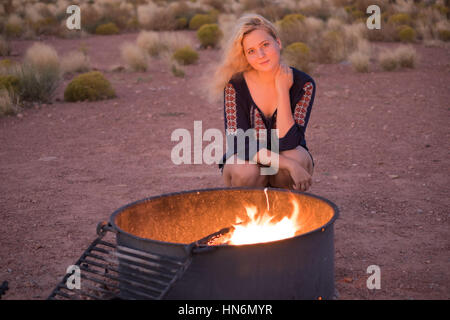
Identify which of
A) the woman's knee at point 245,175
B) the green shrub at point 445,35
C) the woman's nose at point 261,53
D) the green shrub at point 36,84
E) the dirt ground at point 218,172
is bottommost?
the dirt ground at point 218,172

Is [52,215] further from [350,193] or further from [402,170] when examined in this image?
→ [402,170]

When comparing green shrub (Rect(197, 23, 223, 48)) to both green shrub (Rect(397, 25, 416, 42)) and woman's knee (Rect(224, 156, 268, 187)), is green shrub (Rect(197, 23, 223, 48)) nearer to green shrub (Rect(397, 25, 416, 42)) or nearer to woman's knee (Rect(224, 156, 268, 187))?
green shrub (Rect(397, 25, 416, 42))

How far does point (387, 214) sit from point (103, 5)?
24782 millimetres

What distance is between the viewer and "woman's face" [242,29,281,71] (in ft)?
10.7

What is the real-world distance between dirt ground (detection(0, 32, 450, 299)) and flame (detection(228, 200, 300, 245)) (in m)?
0.44

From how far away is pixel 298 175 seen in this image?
3219mm

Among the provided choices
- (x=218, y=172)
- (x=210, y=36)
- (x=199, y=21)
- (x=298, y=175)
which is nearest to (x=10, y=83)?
(x=218, y=172)

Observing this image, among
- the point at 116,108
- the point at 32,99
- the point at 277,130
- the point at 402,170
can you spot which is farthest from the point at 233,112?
the point at 32,99

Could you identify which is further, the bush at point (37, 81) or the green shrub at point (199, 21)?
the green shrub at point (199, 21)

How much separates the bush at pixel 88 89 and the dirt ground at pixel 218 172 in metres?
0.22

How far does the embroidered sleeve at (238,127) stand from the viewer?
3.40 meters

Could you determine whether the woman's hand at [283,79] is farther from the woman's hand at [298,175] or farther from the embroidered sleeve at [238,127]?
the woman's hand at [298,175]

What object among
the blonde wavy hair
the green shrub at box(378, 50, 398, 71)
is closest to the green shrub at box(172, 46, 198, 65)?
the green shrub at box(378, 50, 398, 71)

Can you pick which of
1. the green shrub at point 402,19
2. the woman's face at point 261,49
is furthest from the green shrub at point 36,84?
the green shrub at point 402,19
